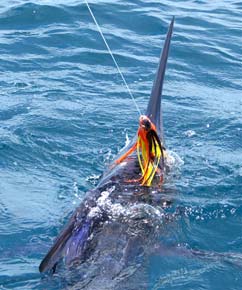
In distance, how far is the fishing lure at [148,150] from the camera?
6.21 metres

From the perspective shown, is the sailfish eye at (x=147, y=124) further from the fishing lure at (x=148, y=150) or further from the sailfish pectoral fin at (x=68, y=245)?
the sailfish pectoral fin at (x=68, y=245)

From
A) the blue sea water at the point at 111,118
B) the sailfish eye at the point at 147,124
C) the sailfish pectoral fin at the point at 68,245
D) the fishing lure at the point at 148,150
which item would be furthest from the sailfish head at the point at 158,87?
the sailfish pectoral fin at the point at 68,245

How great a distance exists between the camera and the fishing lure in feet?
20.4

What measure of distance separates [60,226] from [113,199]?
0.63m

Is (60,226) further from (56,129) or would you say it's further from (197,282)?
(56,129)

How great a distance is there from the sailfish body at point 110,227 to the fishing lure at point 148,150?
0.11 m

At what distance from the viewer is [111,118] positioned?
9.18m

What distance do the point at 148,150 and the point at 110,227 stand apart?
3.35ft

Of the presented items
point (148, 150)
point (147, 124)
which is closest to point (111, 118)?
point (148, 150)

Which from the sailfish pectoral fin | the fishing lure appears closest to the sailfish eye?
the fishing lure

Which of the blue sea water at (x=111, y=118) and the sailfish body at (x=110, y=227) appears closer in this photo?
the sailfish body at (x=110, y=227)

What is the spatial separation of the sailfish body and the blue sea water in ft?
0.66

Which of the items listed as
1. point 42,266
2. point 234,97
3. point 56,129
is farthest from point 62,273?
point 234,97

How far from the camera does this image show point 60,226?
6.36 m
